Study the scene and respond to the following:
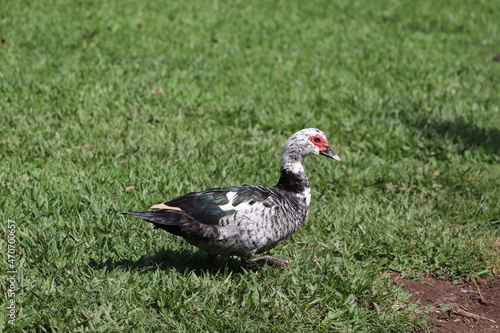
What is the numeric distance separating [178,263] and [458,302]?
76.8 inches

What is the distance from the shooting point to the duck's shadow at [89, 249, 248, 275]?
3965 millimetres

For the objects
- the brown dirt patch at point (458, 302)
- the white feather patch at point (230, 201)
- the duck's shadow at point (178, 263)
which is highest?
the white feather patch at point (230, 201)

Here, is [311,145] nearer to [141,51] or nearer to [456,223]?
[456,223]

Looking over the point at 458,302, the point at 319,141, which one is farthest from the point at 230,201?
the point at 458,302

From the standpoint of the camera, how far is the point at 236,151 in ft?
20.2

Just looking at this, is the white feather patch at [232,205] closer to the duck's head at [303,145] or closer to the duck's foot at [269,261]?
the duck's foot at [269,261]

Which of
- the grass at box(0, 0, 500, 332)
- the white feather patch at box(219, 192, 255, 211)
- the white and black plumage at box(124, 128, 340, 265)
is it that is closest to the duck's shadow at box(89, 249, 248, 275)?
the grass at box(0, 0, 500, 332)

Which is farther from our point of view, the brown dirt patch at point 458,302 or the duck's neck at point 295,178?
the duck's neck at point 295,178

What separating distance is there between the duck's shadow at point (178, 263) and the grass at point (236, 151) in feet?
0.06

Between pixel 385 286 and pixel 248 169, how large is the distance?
2.01 m

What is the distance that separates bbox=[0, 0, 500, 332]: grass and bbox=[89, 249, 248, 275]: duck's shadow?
2 centimetres

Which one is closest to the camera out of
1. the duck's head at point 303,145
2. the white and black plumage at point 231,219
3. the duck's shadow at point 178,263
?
the white and black plumage at point 231,219

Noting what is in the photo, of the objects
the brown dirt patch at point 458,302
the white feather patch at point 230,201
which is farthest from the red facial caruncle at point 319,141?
the brown dirt patch at point 458,302

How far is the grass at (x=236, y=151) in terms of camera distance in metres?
3.77
